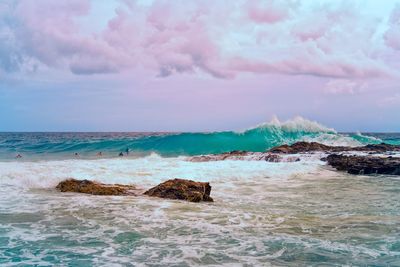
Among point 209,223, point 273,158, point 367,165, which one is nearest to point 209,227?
point 209,223

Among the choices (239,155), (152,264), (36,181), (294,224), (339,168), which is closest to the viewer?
(152,264)

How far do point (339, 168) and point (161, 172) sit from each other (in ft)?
28.4

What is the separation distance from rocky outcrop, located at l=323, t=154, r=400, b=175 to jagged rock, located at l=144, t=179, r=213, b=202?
33.1ft

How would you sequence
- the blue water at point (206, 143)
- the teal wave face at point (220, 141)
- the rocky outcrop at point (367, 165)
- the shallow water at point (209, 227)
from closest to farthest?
1. the shallow water at point (209, 227)
2. the rocky outcrop at point (367, 165)
3. the blue water at point (206, 143)
4. the teal wave face at point (220, 141)

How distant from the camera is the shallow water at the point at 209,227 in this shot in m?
6.02

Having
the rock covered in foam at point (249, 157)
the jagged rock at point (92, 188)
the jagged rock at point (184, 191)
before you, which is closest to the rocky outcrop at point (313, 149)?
the rock covered in foam at point (249, 157)

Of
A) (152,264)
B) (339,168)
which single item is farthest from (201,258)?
(339,168)

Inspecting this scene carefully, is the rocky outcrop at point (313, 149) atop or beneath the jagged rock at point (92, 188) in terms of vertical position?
atop

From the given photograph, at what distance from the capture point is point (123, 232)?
752cm

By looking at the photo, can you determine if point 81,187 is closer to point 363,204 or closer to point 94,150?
point 363,204

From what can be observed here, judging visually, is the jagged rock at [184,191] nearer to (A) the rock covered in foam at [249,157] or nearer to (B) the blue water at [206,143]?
(A) the rock covered in foam at [249,157]

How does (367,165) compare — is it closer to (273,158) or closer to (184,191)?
(273,158)

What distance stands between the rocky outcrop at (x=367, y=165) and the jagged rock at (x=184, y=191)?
397 inches

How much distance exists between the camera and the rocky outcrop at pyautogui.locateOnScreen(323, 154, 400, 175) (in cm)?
1814
